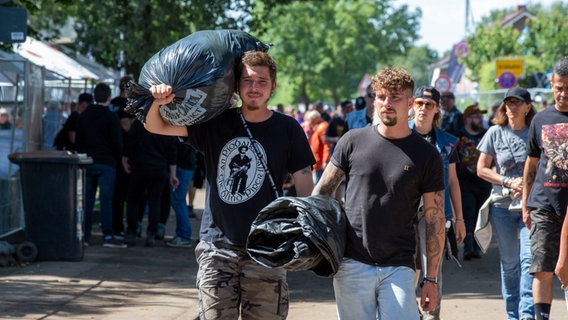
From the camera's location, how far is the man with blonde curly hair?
5.31m

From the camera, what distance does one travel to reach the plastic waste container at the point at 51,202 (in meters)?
11.6

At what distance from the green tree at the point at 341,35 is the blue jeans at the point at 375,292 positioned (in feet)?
199

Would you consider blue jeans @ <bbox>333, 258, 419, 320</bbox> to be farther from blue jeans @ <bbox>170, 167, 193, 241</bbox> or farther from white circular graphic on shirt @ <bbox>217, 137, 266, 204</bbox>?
blue jeans @ <bbox>170, 167, 193, 241</bbox>

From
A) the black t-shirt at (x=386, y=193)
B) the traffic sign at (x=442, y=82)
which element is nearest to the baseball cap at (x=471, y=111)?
the black t-shirt at (x=386, y=193)

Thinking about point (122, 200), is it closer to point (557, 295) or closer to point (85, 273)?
point (85, 273)

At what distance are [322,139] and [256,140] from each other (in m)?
11.9

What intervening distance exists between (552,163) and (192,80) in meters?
2.79

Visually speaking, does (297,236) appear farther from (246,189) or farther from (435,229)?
(435,229)

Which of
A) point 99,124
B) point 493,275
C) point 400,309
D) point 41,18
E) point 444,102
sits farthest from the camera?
point 41,18

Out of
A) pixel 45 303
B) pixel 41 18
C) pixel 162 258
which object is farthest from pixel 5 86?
pixel 41 18

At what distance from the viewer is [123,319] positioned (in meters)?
8.64

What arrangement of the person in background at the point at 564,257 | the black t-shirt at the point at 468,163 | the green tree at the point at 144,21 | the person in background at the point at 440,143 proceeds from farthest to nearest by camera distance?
the green tree at the point at 144,21 → the black t-shirt at the point at 468,163 → the person in background at the point at 440,143 → the person in background at the point at 564,257

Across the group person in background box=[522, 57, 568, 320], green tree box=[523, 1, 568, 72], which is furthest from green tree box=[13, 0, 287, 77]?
green tree box=[523, 1, 568, 72]

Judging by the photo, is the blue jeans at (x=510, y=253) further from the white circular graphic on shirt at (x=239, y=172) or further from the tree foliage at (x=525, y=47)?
the tree foliage at (x=525, y=47)
